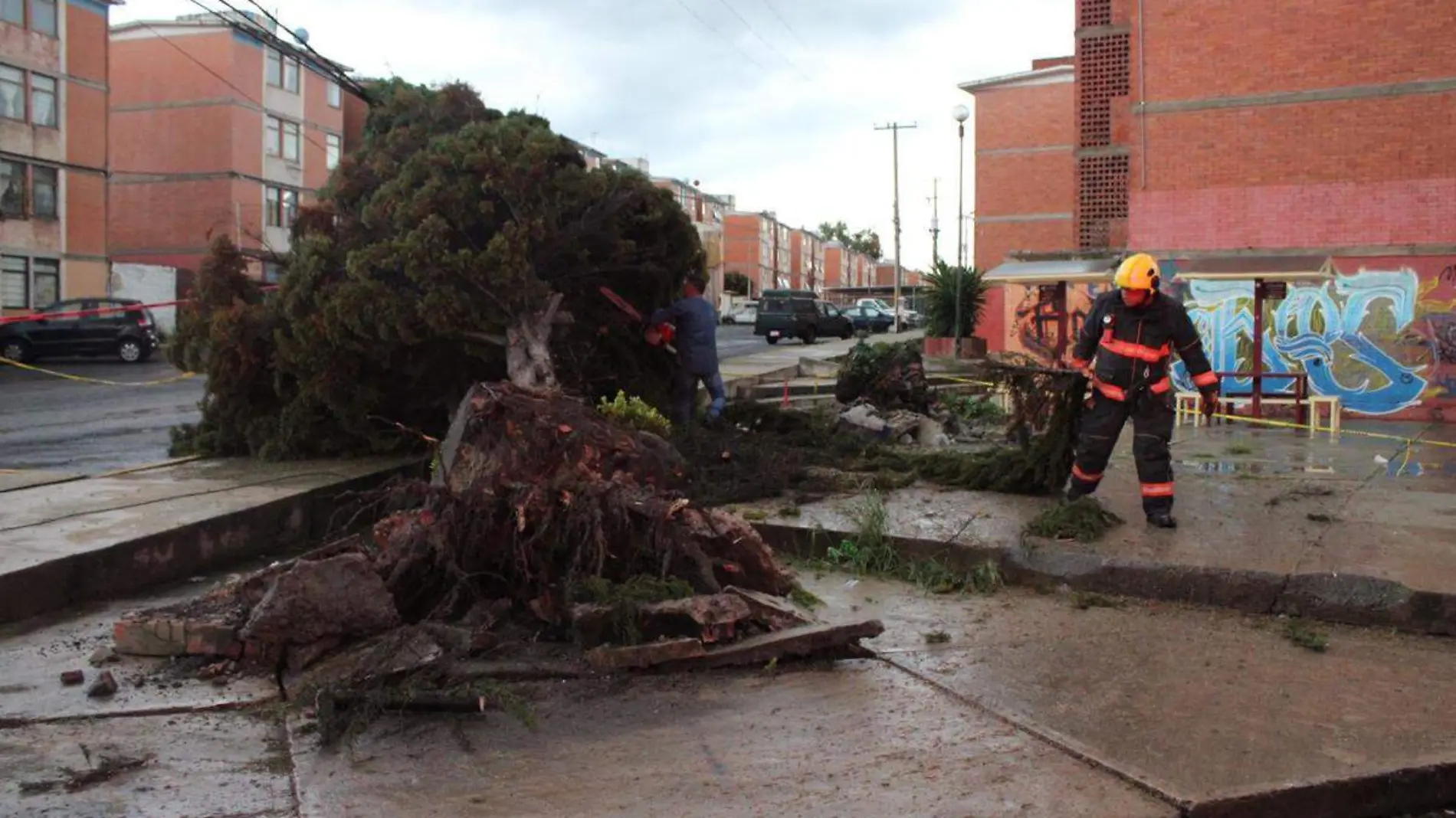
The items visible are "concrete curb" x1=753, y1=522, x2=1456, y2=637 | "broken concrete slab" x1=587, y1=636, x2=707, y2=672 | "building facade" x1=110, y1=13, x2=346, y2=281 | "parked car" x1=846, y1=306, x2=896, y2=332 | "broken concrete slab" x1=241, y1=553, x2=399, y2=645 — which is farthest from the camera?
"parked car" x1=846, y1=306, x2=896, y2=332

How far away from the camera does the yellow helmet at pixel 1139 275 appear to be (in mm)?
7051

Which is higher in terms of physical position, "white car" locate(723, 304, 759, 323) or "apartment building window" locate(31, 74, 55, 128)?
"apartment building window" locate(31, 74, 55, 128)

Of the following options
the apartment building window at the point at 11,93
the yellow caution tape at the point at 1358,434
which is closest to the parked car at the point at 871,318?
the apartment building window at the point at 11,93

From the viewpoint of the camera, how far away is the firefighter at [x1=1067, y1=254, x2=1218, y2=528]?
7070 mm

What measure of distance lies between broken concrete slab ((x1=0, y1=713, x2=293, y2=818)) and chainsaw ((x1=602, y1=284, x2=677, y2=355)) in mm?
6326

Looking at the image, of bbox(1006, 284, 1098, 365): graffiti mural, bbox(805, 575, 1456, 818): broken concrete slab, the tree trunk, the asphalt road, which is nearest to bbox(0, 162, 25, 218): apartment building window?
the asphalt road

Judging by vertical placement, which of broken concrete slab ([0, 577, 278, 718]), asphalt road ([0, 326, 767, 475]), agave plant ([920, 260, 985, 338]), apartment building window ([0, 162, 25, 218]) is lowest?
broken concrete slab ([0, 577, 278, 718])

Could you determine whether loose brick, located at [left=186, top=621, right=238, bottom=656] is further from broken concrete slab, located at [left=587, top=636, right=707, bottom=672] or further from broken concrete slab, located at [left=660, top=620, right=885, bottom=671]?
broken concrete slab, located at [left=660, top=620, right=885, bottom=671]

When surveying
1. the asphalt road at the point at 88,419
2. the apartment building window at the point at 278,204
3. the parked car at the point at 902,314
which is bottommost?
the asphalt road at the point at 88,419

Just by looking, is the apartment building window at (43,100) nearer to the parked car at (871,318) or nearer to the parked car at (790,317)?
the parked car at (790,317)

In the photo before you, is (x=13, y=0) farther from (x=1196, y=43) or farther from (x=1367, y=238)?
(x=1367, y=238)

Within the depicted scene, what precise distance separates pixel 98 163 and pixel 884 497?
36570 mm

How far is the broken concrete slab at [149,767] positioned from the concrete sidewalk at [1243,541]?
3736 mm

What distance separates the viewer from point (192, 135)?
45.8 metres
